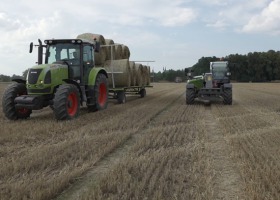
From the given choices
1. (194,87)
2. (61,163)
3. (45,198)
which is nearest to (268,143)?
(61,163)

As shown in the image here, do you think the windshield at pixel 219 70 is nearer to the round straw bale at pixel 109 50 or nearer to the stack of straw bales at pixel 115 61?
the stack of straw bales at pixel 115 61

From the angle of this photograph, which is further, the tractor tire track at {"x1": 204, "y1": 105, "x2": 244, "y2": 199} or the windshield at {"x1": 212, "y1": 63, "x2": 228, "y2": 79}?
the windshield at {"x1": 212, "y1": 63, "x2": 228, "y2": 79}

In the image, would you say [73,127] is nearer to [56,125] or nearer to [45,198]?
[56,125]

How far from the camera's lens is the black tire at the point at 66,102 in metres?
9.16

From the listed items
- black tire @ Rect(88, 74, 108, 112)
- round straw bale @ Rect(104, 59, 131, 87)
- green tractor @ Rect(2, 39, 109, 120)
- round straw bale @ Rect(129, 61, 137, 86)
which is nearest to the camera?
green tractor @ Rect(2, 39, 109, 120)

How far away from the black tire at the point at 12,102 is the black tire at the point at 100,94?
2.27 m

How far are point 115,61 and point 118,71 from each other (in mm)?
455

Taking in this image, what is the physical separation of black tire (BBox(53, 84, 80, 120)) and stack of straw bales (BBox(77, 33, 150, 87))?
13.7 ft

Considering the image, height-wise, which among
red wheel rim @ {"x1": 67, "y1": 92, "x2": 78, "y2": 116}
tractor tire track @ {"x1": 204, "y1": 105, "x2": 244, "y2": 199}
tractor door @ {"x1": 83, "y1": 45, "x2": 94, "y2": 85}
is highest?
tractor door @ {"x1": 83, "y1": 45, "x2": 94, "y2": 85}

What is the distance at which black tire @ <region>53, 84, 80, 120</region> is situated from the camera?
9164 mm

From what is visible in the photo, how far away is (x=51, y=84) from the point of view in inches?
382

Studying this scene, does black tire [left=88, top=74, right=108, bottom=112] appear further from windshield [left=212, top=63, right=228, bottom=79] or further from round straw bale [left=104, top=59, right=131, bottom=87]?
windshield [left=212, top=63, right=228, bottom=79]

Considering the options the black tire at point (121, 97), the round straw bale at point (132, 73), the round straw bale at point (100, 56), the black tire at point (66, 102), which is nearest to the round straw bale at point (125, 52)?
the round straw bale at point (132, 73)

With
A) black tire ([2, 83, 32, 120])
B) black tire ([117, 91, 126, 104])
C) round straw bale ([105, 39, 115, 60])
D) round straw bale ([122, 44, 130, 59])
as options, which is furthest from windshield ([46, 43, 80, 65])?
round straw bale ([122, 44, 130, 59])
